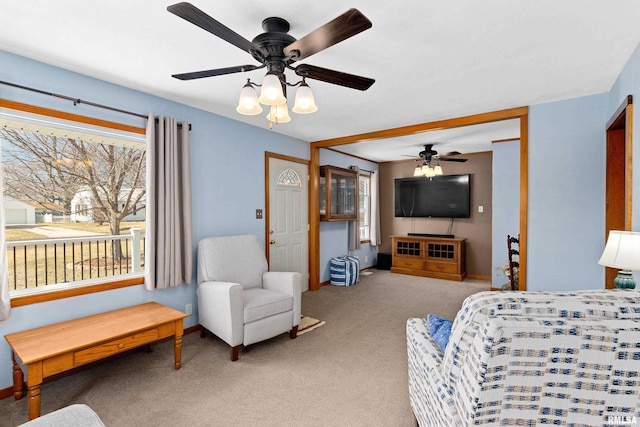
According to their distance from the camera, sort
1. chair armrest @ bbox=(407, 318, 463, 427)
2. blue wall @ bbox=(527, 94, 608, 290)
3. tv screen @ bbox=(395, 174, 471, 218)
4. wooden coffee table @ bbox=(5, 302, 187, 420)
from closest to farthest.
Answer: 1. chair armrest @ bbox=(407, 318, 463, 427)
2. wooden coffee table @ bbox=(5, 302, 187, 420)
3. blue wall @ bbox=(527, 94, 608, 290)
4. tv screen @ bbox=(395, 174, 471, 218)

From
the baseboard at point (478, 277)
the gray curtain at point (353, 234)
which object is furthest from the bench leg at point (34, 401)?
the baseboard at point (478, 277)

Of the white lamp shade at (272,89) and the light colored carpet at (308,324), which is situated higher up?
the white lamp shade at (272,89)

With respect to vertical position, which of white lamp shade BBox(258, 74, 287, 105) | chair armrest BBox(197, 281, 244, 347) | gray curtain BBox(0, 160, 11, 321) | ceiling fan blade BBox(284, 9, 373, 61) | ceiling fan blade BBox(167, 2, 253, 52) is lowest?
chair armrest BBox(197, 281, 244, 347)

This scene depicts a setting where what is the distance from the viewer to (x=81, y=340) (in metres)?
1.98

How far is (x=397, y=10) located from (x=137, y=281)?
297cm

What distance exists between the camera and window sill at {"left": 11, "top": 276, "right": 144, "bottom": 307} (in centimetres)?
217

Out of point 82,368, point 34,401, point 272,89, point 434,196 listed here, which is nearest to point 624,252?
point 272,89

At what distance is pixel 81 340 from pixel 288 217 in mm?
2828

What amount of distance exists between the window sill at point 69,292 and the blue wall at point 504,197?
4.92 m

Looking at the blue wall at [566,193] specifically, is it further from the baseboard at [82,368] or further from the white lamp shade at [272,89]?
the baseboard at [82,368]

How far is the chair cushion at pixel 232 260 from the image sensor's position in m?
3.07

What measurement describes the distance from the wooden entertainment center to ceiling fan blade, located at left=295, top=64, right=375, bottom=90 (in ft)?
15.1

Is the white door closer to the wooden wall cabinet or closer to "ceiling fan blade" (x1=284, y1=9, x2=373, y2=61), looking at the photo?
the wooden wall cabinet

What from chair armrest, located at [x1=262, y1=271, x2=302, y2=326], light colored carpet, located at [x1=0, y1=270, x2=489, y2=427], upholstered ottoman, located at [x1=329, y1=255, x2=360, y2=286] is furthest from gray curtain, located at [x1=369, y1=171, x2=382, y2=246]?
chair armrest, located at [x1=262, y1=271, x2=302, y2=326]
